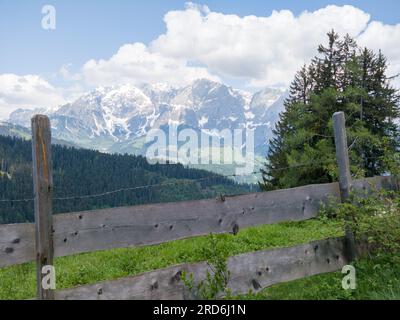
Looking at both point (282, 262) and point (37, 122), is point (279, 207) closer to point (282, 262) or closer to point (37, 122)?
point (282, 262)

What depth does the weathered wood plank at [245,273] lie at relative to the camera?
518cm

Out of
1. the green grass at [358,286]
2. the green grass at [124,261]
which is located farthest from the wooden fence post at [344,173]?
the green grass at [124,261]

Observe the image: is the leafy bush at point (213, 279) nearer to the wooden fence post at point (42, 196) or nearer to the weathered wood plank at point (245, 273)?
the weathered wood plank at point (245, 273)

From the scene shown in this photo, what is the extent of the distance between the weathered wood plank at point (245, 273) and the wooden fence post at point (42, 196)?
402 millimetres

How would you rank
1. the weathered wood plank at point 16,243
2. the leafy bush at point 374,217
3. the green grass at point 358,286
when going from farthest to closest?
the leafy bush at point 374,217, the green grass at point 358,286, the weathered wood plank at point 16,243

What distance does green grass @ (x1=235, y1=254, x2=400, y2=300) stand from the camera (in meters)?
5.82

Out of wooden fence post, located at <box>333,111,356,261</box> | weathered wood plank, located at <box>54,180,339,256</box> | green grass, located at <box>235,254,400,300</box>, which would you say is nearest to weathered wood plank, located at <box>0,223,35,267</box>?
weathered wood plank, located at <box>54,180,339,256</box>

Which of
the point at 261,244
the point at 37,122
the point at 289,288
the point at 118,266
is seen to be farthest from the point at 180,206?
the point at 261,244

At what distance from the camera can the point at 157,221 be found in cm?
583

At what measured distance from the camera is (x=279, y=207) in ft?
22.7

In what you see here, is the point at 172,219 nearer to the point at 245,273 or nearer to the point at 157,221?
the point at 157,221

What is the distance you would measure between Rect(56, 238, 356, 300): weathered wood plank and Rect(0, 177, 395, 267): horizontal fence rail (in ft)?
1.69

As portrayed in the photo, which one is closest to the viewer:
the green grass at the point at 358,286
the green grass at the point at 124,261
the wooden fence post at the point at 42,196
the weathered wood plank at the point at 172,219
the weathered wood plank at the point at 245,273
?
the wooden fence post at the point at 42,196
